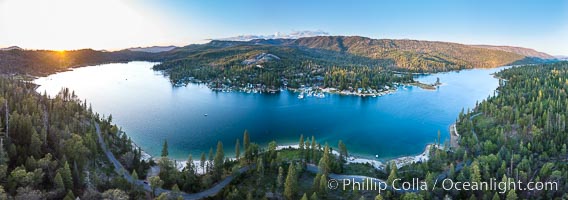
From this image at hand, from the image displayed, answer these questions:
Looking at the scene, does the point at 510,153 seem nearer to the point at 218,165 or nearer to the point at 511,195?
the point at 511,195

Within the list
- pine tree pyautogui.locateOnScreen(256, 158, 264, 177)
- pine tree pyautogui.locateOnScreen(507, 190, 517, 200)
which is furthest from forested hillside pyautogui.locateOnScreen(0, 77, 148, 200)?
pine tree pyautogui.locateOnScreen(507, 190, 517, 200)

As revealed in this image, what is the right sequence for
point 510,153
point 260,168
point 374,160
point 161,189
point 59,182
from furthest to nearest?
1. point 374,160
2. point 510,153
3. point 260,168
4. point 161,189
5. point 59,182

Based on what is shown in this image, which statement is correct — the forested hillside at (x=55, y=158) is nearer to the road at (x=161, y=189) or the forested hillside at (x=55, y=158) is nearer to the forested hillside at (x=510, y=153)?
the road at (x=161, y=189)

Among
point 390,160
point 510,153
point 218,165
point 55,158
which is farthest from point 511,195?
point 55,158

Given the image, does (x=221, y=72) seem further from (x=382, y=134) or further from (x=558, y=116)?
(x=558, y=116)

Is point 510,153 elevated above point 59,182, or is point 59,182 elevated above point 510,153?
point 59,182

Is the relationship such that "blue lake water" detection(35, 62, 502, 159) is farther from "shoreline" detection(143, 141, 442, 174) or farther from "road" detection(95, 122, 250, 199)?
"road" detection(95, 122, 250, 199)
